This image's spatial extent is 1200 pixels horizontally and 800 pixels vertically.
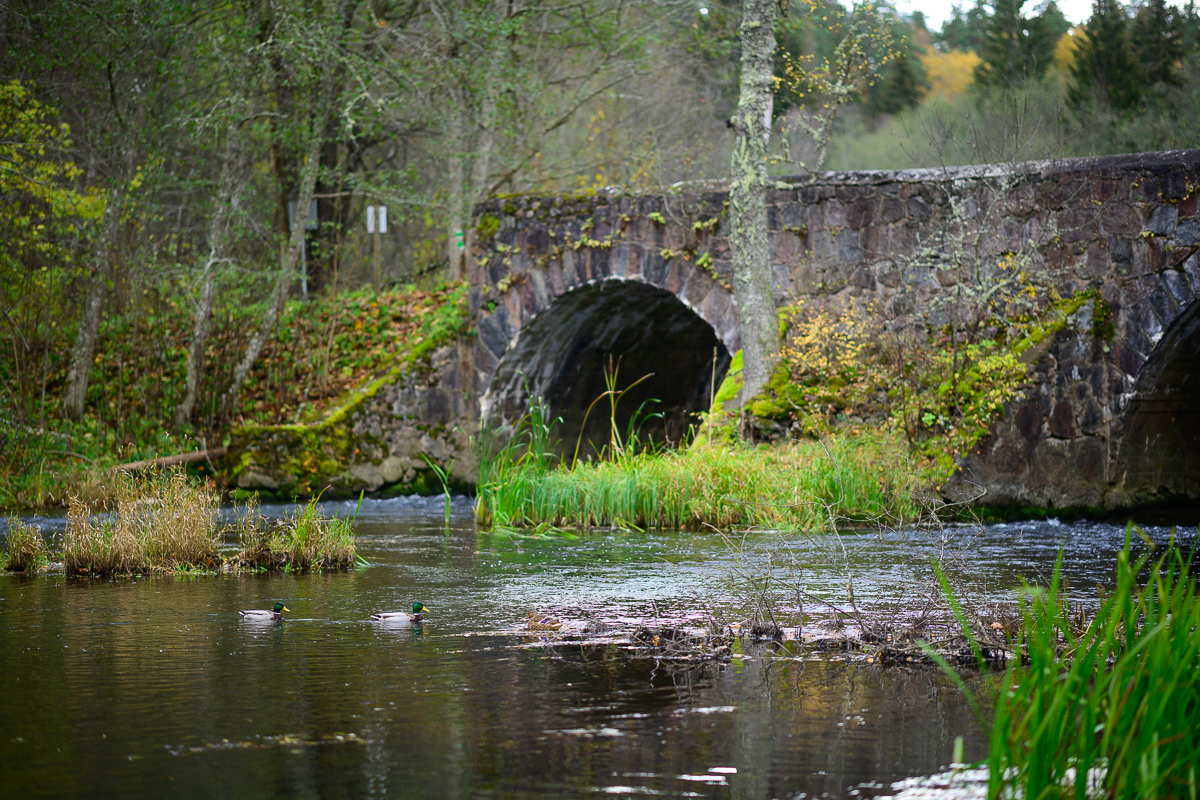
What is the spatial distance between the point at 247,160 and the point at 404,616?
1418 cm

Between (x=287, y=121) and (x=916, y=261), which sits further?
(x=287, y=121)

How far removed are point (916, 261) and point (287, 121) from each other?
29.6ft

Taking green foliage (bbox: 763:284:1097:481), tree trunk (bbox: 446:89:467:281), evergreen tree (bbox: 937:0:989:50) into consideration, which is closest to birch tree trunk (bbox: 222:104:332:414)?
tree trunk (bbox: 446:89:467:281)

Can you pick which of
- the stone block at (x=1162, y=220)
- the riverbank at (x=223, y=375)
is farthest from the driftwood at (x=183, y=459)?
the stone block at (x=1162, y=220)

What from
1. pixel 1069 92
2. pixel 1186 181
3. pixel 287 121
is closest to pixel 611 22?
pixel 287 121

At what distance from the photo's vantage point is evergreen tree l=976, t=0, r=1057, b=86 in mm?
30877

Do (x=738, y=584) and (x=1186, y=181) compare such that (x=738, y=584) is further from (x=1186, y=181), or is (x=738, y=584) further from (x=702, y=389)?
(x=702, y=389)

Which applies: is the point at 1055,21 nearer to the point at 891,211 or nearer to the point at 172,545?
the point at 891,211

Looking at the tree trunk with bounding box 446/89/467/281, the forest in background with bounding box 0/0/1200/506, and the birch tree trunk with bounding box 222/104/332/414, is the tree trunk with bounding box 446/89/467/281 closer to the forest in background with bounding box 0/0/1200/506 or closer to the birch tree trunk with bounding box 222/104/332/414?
the forest in background with bounding box 0/0/1200/506

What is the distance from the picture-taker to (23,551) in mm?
7656

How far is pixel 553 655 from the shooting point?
16.6 feet

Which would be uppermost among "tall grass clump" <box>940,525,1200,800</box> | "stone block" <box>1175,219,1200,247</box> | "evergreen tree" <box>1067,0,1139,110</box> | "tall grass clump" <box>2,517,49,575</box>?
"evergreen tree" <box>1067,0,1139,110</box>

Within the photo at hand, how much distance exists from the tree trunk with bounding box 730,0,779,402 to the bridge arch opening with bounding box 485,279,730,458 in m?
1.71

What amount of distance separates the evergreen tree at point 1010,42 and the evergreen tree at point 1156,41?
3.45 m
